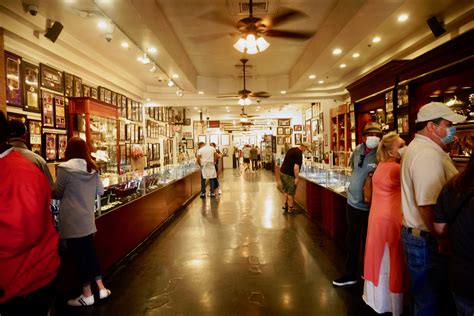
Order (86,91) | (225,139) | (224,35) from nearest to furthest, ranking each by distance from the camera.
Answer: (224,35) < (86,91) < (225,139)

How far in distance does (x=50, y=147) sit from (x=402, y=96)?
22.3 feet

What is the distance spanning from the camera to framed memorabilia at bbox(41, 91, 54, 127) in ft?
20.7

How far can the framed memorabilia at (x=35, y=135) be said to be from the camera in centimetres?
593

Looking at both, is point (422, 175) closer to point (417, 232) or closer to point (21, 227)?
point (417, 232)

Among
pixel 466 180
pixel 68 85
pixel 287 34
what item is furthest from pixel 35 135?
pixel 466 180

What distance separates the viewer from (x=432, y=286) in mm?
2346

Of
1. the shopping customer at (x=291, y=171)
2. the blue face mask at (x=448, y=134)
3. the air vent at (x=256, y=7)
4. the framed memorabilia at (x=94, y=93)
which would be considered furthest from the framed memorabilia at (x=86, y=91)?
the blue face mask at (x=448, y=134)

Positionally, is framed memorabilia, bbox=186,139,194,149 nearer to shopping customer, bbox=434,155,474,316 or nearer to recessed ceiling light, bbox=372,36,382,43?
recessed ceiling light, bbox=372,36,382,43

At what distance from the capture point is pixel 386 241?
9.69ft

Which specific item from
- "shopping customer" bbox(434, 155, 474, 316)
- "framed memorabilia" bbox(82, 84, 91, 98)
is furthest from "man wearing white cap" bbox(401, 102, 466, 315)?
"framed memorabilia" bbox(82, 84, 91, 98)

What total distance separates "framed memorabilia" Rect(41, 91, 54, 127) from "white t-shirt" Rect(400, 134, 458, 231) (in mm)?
6083

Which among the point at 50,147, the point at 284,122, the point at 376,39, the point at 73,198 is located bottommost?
→ the point at 73,198

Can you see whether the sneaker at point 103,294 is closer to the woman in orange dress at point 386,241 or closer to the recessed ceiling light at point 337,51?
the woman in orange dress at point 386,241

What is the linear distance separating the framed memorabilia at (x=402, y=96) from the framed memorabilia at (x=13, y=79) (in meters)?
6.83
